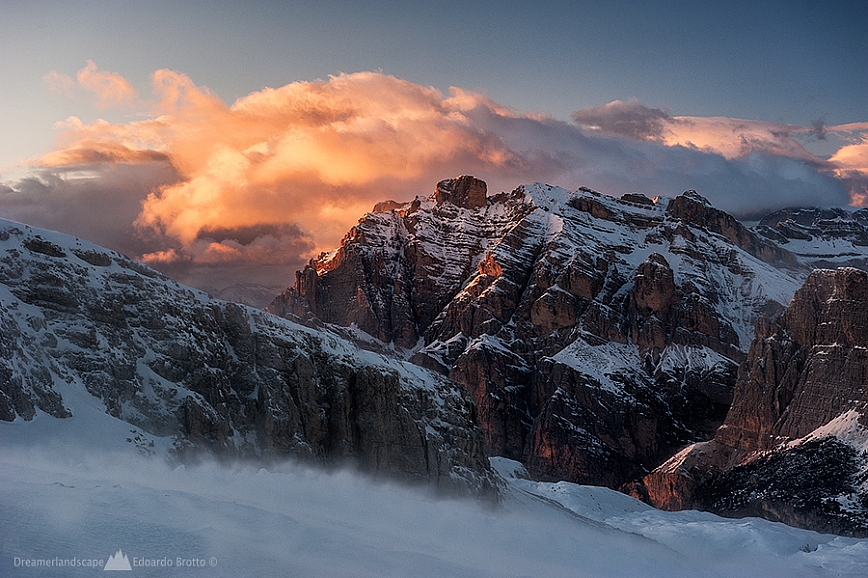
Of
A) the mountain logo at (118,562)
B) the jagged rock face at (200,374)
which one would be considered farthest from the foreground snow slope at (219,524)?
the jagged rock face at (200,374)

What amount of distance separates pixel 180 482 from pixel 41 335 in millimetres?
35703

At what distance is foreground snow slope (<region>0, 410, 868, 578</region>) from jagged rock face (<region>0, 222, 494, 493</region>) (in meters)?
4.53

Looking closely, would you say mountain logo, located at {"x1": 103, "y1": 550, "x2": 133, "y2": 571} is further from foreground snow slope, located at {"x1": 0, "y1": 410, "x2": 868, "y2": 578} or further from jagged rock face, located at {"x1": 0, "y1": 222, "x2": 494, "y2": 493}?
jagged rock face, located at {"x1": 0, "y1": 222, "x2": 494, "y2": 493}

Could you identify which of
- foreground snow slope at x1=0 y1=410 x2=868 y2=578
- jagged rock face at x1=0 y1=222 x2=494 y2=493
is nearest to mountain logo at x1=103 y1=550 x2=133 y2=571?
foreground snow slope at x1=0 y1=410 x2=868 y2=578

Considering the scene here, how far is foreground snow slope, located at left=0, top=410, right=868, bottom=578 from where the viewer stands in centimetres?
2434

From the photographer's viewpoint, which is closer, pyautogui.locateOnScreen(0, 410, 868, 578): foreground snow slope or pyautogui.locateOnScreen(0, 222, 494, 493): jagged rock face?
pyautogui.locateOnScreen(0, 410, 868, 578): foreground snow slope

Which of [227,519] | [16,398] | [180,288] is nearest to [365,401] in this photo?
[180,288]

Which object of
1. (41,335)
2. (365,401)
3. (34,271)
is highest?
(34,271)

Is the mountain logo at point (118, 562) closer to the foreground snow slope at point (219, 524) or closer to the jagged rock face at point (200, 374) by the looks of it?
the foreground snow slope at point (219, 524)

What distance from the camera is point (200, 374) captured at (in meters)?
90.4

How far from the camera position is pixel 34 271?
8275 cm

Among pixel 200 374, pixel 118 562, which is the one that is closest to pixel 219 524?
pixel 118 562

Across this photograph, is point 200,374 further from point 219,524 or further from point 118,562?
point 118,562

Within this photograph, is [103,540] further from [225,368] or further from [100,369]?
[225,368]
